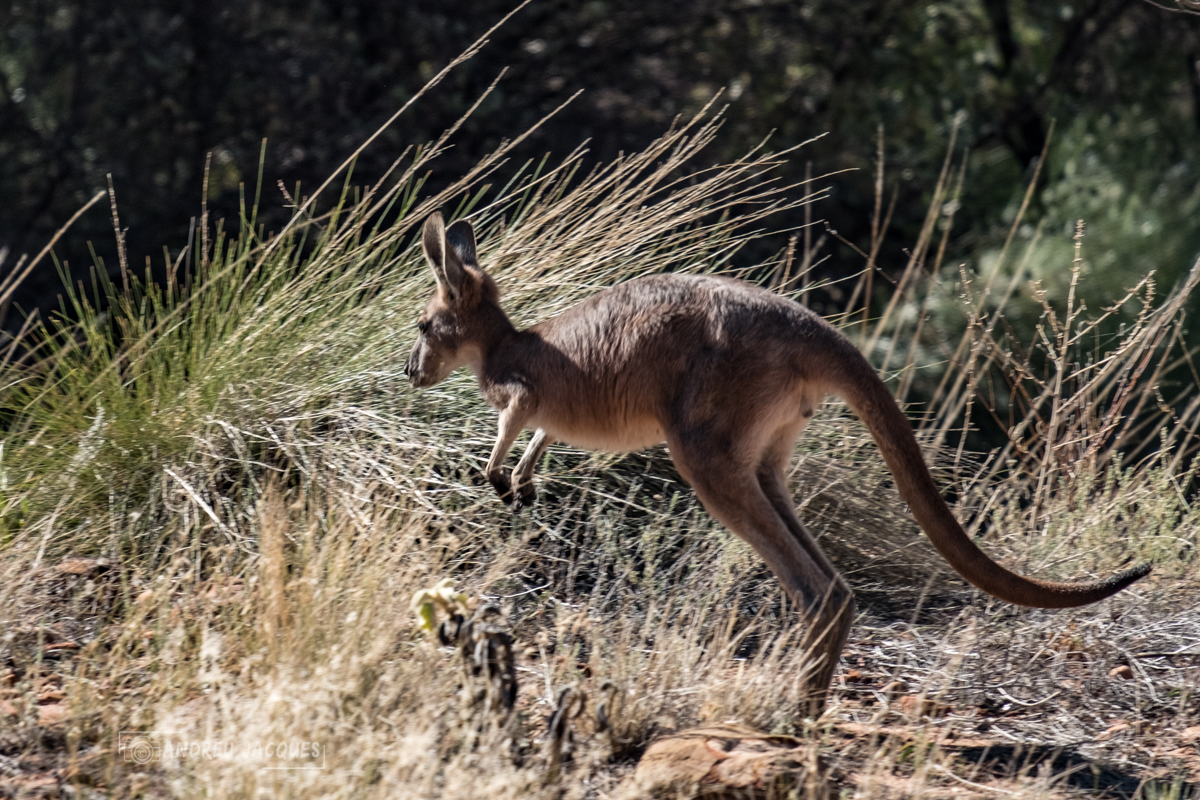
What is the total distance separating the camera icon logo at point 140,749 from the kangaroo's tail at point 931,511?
7.23 ft

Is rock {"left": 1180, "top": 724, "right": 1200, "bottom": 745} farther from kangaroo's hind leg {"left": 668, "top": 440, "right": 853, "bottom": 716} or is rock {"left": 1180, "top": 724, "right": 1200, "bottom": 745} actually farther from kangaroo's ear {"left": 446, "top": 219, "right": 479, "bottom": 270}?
kangaroo's ear {"left": 446, "top": 219, "right": 479, "bottom": 270}

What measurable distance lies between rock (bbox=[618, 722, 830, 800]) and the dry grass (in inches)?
7.0

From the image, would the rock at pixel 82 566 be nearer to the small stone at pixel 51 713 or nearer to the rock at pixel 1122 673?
the small stone at pixel 51 713

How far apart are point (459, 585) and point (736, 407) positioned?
1.31 m

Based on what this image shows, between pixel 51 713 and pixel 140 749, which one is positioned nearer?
pixel 140 749

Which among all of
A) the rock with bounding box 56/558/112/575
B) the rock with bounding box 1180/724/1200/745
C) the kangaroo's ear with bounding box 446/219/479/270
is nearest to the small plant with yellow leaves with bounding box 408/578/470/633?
the rock with bounding box 56/558/112/575

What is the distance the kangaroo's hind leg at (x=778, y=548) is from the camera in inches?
157

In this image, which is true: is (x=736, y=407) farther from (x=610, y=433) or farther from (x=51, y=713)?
(x=51, y=713)

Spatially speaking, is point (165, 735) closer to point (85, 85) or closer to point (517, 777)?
point (517, 777)

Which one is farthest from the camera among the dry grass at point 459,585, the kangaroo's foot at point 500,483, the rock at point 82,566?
the rock at point 82,566

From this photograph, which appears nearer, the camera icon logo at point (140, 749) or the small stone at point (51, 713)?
the camera icon logo at point (140, 749)

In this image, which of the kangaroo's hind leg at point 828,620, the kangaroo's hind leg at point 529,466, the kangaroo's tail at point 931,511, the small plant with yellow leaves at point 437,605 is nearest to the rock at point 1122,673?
the kangaroo's tail at point 931,511

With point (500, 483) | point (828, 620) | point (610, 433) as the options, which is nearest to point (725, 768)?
point (828, 620)

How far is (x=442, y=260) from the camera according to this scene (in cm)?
467
